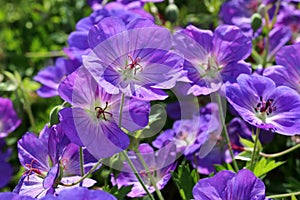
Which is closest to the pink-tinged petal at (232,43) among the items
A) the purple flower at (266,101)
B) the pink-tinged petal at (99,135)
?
the purple flower at (266,101)

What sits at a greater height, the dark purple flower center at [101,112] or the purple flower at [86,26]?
the purple flower at [86,26]

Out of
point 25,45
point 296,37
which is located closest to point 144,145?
point 296,37

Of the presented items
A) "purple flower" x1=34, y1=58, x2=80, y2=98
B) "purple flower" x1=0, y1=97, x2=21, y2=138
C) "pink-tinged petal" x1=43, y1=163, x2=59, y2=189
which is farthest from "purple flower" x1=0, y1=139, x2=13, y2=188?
"pink-tinged petal" x1=43, y1=163, x2=59, y2=189

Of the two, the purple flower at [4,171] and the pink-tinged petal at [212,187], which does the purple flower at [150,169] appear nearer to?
the pink-tinged petal at [212,187]

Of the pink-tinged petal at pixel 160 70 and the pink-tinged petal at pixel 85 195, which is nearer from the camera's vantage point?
the pink-tinged petal at pixel 85 195

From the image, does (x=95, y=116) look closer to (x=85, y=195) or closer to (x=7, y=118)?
(x=85, y=195)

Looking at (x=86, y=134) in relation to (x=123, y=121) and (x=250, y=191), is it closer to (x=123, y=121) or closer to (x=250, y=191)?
(x=123, y=121)

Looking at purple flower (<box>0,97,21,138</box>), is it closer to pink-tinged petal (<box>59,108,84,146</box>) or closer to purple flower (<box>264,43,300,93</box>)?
pink-tinged petal (<box>59,108,84,146</box>)
